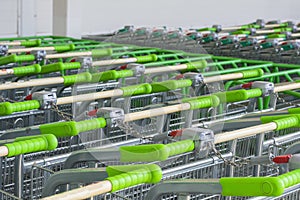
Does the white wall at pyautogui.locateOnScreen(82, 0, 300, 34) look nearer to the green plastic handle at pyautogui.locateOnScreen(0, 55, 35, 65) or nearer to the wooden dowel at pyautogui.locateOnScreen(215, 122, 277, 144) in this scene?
the green plastic handle at pyautogui.locateOnScreen(0, 55, 35, 65)

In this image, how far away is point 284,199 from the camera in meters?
3.20

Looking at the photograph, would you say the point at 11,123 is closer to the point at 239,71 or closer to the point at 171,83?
the point at 171,83

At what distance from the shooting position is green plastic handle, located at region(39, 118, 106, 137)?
8.80 ft

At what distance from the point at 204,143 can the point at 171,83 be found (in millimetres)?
452

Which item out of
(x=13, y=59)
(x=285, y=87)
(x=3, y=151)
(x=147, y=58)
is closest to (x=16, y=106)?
(x=3, y=151)

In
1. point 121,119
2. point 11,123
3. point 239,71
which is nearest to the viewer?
point 121,119

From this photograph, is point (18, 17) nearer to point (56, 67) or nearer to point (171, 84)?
point (56, 67)

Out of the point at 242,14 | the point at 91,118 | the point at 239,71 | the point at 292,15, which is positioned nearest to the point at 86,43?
the point at 239,71

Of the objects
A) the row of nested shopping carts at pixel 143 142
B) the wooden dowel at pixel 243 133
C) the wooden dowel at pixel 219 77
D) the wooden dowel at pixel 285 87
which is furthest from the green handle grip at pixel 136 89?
the wooden dowel at pixel 285 87

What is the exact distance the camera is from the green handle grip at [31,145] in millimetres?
2902

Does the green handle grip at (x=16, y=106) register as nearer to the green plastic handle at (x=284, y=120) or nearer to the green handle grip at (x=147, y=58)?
the green plastic handle at (x=284, y=120)

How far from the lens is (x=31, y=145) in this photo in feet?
9.67

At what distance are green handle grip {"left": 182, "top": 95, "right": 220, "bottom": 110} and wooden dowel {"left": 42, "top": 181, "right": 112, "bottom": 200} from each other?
0.60m

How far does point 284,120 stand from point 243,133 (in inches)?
13.4
